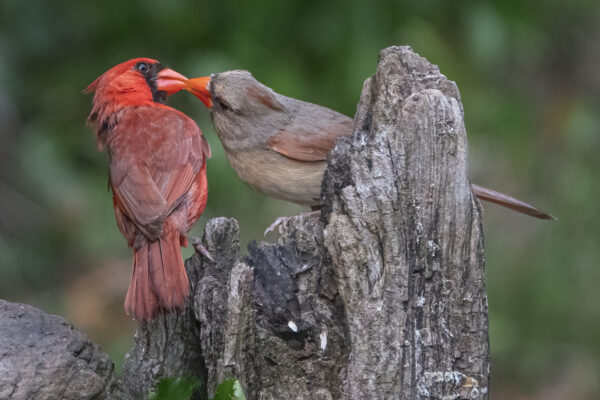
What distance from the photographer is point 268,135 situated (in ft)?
14.5

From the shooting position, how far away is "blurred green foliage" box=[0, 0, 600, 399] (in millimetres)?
5605

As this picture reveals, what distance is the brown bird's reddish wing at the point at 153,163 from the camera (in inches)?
150

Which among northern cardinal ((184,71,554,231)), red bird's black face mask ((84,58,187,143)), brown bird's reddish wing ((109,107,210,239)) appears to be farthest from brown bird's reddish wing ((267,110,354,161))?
red bird's black face mask ((84,58,187,143))

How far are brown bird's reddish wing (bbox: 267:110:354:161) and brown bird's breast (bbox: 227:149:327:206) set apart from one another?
0.04 m

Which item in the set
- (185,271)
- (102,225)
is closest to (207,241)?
(185,271)

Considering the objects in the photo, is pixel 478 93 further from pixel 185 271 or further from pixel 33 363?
pixel 33 363

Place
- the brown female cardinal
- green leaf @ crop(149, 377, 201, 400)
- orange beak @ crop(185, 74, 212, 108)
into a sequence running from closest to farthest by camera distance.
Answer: green leaf @ crop(149, 377, 201, 400), the brown female cardinal, orange beak @ crop(185, 74, 212, 108)

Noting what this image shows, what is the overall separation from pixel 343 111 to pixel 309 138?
124 cm

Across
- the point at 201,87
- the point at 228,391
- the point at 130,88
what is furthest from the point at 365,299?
the point at 130,88

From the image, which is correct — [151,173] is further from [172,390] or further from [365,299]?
[365,299]

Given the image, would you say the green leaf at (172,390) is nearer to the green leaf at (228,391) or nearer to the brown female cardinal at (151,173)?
the green leaf at (228,391)

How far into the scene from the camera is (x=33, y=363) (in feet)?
9.57

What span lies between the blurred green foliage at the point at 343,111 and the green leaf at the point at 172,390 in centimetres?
255

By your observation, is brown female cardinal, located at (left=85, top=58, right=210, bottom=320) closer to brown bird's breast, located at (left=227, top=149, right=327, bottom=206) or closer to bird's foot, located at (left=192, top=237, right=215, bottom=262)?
bird's foot, located at (left=192, top=237, right=215, bottom=262)
